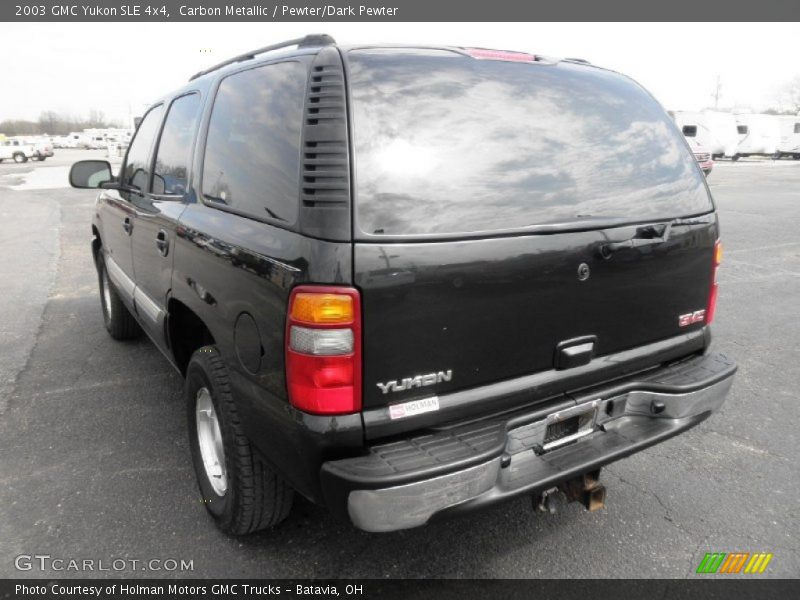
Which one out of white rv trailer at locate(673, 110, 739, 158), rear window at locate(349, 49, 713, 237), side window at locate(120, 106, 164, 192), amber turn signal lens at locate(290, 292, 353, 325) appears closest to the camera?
amber turn signal lens at locate(290, 292, 353, 325)

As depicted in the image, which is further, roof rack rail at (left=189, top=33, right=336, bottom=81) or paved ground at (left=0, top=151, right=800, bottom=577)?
paved ground at (left=0, top=151, right=800, bottom=577)

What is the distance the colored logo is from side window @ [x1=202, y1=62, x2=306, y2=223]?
2203mm

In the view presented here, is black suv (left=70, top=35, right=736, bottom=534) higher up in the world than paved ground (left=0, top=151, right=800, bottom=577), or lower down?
higher up

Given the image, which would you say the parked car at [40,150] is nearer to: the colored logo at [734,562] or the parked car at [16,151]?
the parked car at [16,151]

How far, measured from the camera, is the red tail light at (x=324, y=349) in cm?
177

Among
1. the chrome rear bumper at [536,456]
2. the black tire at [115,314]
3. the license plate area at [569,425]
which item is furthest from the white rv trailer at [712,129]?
the license plate area at [569,425]

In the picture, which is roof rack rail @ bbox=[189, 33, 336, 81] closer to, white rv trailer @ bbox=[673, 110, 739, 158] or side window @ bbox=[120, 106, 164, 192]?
side window @ bbox=[120, 106, 164, 192]

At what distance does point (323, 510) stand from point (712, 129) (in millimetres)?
37755

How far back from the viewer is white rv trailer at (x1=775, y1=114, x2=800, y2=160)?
40781 millimetres

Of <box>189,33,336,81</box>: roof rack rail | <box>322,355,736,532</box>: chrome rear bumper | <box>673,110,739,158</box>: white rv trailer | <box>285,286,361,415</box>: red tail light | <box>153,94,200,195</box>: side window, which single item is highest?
<box>673,110,739,158</box>: white rv trailer

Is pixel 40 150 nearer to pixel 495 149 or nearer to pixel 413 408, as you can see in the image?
pixel 495 149

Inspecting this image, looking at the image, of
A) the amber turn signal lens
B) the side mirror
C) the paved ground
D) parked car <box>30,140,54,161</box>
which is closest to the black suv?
the amber turn signal lens

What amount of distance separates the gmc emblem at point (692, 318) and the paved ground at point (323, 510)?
890mm

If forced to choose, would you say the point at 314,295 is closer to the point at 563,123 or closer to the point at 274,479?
the point at 274,479
